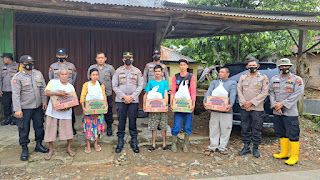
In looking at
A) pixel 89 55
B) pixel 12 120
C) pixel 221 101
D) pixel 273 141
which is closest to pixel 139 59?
pixel 89 55

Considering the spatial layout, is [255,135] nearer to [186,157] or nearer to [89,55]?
[186,157]

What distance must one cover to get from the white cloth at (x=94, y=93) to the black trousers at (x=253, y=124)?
2.78m

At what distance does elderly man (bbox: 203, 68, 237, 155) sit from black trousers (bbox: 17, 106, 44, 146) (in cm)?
313

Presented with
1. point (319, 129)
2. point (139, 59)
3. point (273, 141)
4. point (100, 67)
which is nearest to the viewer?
point (100, 67)

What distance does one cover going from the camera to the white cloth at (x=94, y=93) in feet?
12.4

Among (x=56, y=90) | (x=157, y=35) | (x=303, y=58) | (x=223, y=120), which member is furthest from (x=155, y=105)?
(x=303, y=58)

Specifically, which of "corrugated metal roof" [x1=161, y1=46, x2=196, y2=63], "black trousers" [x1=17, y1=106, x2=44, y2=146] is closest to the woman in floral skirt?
"black trousers" [x1=17, y1=106, x2=44, y2=146]

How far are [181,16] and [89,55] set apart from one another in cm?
297

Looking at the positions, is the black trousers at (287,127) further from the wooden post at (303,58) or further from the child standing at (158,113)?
the wooden post at (303,58)

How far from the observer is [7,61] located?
202 inches

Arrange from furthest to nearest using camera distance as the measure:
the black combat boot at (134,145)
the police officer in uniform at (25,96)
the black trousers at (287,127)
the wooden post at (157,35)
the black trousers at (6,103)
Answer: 1. the wooden post at (157,35)
2. the black trousers at (6,103)
3. the black combat boot at (134,145)
4. the black trousers at (287,127)
5. the police officer in uniform at (25,96)

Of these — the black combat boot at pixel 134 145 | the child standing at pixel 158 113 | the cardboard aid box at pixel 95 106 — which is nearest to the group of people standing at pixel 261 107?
the child standing at pixel 158 113

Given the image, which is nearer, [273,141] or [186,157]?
[186,157]

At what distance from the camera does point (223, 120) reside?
4137 mm
